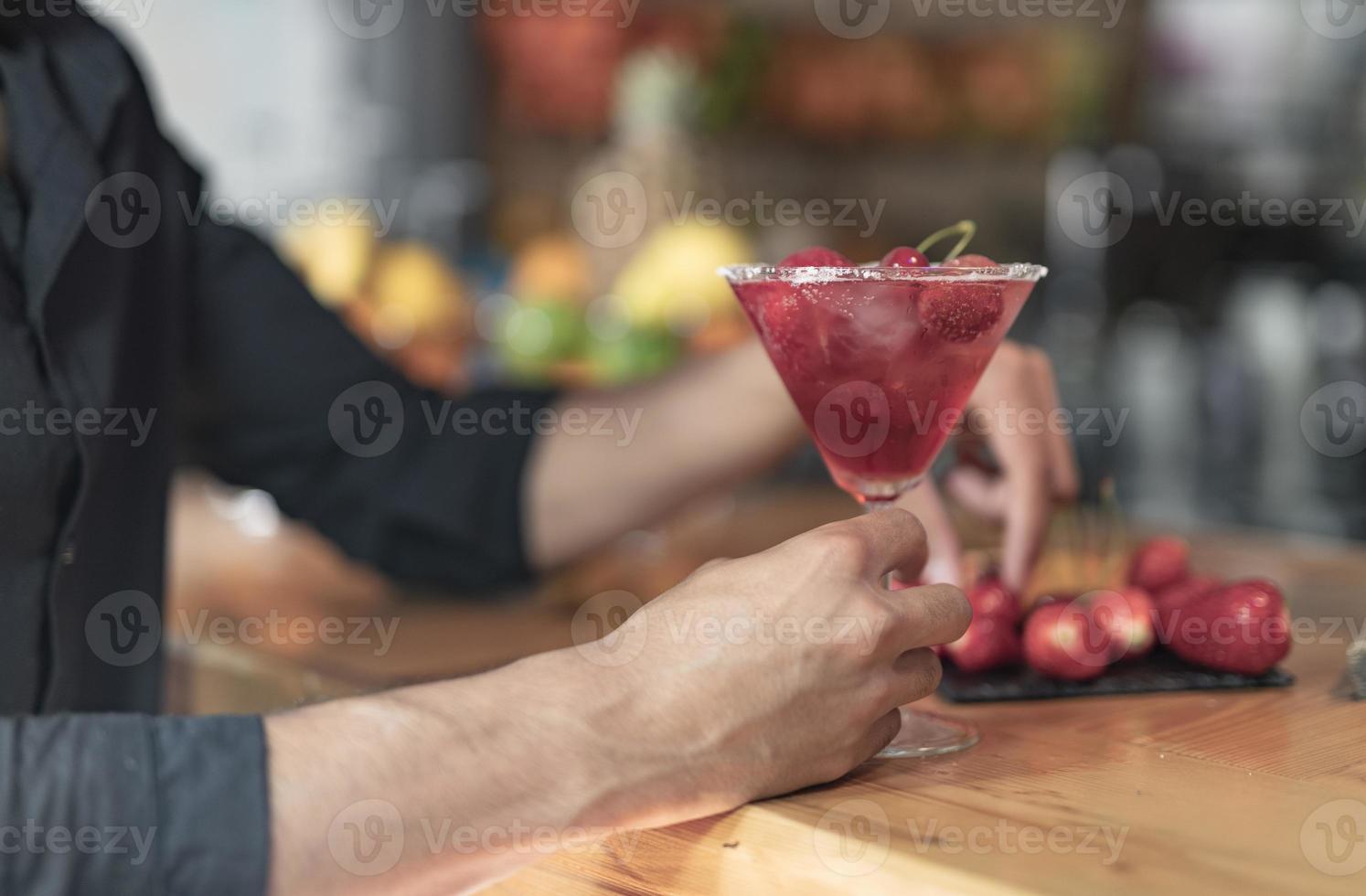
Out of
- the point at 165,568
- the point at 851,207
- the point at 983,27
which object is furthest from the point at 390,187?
the point at 165,568

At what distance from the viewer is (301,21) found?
11.7 feet

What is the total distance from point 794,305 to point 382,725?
33cm

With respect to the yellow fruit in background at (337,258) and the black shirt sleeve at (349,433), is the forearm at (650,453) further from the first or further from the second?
the yellow fruit in background at (337,258)

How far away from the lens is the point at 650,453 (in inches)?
56.0

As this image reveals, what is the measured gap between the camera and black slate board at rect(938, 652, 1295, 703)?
36.9 inches

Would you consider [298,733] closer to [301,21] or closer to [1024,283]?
[1024,283]

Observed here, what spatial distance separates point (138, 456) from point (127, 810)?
68cm

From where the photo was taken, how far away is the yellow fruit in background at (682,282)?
214cm

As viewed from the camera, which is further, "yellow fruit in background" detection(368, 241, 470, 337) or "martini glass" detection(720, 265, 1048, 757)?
"yellow fruit in background" detection(368, 241, 470, 337)

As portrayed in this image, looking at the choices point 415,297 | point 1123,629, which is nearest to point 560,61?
point 415,297
